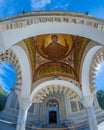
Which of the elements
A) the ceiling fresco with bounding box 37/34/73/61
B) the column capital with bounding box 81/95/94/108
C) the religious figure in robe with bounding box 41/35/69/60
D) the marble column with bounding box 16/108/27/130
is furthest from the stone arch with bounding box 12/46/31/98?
the column capital with bounding box 81/95/94/108

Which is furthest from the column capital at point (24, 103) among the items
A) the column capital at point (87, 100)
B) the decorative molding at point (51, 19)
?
the decorative molding at point (51, 19)

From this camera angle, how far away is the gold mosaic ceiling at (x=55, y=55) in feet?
22.8

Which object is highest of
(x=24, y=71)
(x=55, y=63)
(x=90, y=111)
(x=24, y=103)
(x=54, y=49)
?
(x=54, y=49)

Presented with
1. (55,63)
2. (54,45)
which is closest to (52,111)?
(55,63)

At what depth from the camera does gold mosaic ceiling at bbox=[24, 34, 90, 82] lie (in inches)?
274

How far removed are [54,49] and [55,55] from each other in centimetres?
28

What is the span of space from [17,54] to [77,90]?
291cm

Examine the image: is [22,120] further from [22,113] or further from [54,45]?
[54,45]

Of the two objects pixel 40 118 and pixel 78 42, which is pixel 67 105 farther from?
pixel 78 42

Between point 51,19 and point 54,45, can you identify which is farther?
point 54,45

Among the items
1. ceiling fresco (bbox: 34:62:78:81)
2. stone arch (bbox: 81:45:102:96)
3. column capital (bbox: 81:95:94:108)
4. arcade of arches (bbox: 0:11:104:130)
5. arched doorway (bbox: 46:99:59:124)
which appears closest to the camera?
arcade of arches (bbox: 0:11:104:130)

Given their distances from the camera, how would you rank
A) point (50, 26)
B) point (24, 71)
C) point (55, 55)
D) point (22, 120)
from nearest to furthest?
1. point (50, 26)
2. point (22, 120)
3. point (24, 71)
4. point (55, 55)

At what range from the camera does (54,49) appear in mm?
7480

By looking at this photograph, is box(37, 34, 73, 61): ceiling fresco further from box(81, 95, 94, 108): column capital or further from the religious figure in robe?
box(81, 95, 94, 108): column capital
